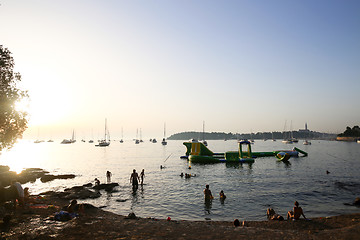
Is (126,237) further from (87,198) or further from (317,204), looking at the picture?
(317,204)

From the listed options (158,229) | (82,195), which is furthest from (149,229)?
(82,195)

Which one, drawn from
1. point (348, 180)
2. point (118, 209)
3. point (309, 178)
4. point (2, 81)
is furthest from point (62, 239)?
point (348, 180)

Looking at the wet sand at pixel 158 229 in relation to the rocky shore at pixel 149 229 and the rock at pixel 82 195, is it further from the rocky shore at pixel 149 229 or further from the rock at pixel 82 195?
the rock at pixel 82 195

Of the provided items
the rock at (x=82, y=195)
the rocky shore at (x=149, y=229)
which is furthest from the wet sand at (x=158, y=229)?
the rock at (x=82, y=195)

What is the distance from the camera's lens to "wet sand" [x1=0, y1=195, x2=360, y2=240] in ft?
37.4

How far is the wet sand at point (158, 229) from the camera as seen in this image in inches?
449

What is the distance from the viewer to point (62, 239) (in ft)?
36.1

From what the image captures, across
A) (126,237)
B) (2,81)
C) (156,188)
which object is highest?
(2,81)

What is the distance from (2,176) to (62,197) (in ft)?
49.6

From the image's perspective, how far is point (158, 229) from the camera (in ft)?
42.1

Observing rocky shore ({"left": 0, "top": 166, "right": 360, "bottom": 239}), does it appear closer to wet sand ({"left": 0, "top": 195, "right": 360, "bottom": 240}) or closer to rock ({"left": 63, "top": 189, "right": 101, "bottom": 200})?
wet sand ({"left": 0, "top": 195, "right": 360, "bottom": 240})

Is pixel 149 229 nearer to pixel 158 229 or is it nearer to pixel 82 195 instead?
pixel 158 229

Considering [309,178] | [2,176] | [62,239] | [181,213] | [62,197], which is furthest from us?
[309,178]

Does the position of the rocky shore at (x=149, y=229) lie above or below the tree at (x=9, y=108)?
below
